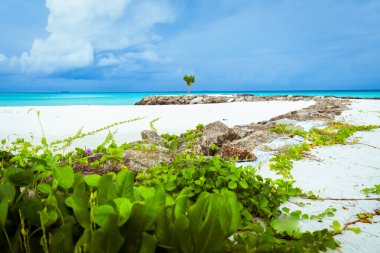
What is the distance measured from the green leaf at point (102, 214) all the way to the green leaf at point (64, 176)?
0.31m

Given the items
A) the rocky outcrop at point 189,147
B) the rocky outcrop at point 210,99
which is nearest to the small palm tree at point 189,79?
the rocky outcrop at point 210,99

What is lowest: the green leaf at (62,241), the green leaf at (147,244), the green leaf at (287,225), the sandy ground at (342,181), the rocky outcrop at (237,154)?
the sandy ground at (342,181)

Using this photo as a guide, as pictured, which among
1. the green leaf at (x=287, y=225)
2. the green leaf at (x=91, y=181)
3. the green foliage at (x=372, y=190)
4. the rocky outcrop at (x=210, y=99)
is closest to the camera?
the green leaf at (x=91, y=181)

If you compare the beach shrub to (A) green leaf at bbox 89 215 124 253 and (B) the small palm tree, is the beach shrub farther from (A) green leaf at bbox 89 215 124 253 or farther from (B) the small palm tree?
(B) the small palm tree

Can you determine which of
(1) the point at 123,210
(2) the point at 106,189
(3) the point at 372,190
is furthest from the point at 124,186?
(3) the point at 372,190

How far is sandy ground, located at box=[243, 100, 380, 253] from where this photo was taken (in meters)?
2.10

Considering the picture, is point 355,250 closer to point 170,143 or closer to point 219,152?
point 219,152

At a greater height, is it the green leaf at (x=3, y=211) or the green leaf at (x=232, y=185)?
the green leaf at (x=3, y=211)

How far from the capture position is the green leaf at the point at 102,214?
84cm

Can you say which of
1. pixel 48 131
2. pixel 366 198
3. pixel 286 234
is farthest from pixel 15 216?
pixel 48 131

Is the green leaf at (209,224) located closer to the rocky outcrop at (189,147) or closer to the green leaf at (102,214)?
the green leaf at (102,214)

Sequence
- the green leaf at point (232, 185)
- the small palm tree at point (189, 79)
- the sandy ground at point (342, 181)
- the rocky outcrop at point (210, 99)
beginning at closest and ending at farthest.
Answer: the sandy ground at point (342, 181), the green leaf at point (232, 185), the rocky outcrop at point (210, 99), the small palm tree at point (189, 79)

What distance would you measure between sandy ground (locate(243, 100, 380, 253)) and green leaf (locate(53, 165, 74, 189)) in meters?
1.79

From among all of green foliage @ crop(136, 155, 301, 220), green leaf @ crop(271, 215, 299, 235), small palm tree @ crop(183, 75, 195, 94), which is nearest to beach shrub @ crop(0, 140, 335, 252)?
green leaf @ crop(271, 215, 299, 235)
